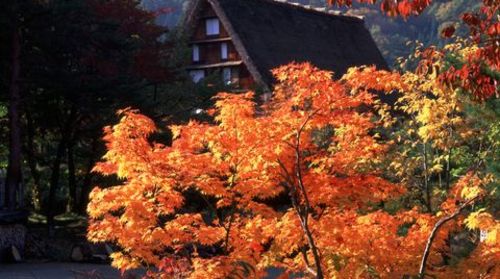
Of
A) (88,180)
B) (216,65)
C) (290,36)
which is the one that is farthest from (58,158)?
(290,36)

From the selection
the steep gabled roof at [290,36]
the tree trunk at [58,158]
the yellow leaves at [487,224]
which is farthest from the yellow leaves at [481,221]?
the steep gabled roof at [290,36]

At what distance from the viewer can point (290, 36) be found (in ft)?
86.0

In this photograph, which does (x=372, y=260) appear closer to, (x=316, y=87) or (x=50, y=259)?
(x=316, y=87)

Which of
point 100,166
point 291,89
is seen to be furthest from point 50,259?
point 291,89

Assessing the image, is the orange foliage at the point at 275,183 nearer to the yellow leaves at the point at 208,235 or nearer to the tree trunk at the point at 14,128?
the yellow leaves at the point at 208,235

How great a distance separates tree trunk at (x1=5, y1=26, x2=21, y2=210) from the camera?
13.4m

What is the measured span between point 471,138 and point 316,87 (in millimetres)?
5127

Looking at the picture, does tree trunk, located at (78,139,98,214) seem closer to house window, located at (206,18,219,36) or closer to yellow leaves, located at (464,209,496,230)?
house window, located at (206,18,219,36)

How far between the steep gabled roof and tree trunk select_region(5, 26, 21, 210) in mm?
10565

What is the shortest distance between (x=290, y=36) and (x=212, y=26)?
3043 mm

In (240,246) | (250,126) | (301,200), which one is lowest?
(240,246)

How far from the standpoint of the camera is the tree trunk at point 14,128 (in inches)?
529

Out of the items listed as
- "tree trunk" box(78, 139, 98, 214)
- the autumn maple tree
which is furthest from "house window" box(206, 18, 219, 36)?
the autumn maple tree

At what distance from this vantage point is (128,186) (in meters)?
7.11
